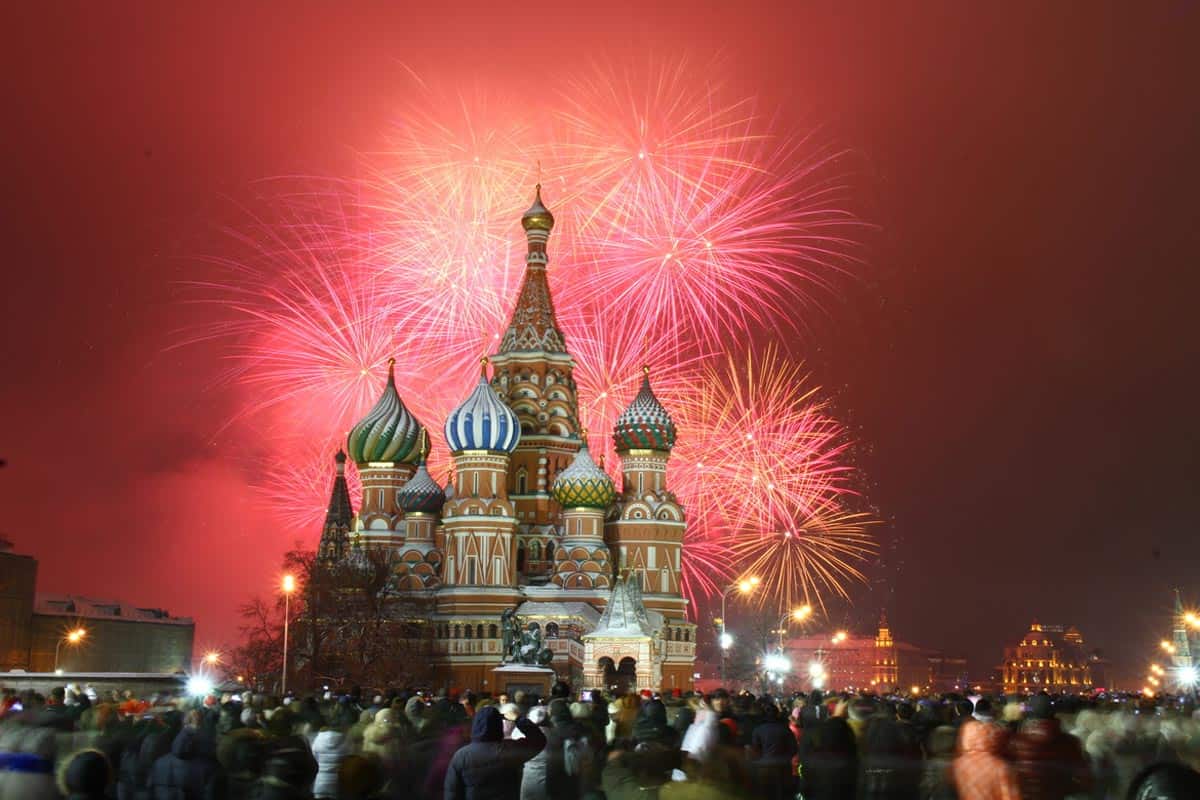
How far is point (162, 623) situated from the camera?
89.8 metres

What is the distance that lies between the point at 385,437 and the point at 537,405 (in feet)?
21.6

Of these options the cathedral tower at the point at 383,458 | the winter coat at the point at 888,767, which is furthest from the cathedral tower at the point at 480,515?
the winter coat at the point at 888,767

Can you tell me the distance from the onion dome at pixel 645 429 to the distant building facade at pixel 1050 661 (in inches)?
4043

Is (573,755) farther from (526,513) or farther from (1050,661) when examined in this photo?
(1050,661)

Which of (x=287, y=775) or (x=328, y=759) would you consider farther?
(x=328, y=759)

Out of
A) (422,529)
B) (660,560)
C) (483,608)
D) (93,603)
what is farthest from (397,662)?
(93,603)

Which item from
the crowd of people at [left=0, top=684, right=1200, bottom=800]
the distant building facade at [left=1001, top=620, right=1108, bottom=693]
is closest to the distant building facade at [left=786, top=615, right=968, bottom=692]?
the distant building facade at [left=1001, top=620, right=1108, bottom=693]

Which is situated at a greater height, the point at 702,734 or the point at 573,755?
the point at 702,734

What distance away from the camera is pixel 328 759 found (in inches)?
408

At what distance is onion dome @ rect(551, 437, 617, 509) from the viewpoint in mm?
56250

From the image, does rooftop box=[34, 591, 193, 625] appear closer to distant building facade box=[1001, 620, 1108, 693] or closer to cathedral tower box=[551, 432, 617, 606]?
cathedral tower box=[551, 432, 617, 606]

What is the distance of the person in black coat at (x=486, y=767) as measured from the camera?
8.38 meters

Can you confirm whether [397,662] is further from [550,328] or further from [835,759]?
Result: [835,759]

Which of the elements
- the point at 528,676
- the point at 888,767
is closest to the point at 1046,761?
the point at 888,767
